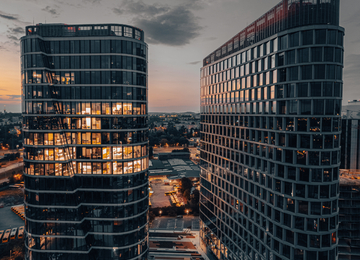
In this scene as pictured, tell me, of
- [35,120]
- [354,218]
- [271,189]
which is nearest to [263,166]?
[271,189]

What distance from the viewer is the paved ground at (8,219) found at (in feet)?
256

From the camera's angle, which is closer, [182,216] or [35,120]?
[35,120]

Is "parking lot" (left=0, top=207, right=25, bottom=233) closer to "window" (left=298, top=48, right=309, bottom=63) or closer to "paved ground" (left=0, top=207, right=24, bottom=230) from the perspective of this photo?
"paved ground" (left=0, top=207, right=24, bottom=230)

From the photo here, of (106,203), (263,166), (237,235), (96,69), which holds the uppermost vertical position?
(96,69)

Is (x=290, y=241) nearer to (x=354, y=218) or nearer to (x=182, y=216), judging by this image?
(x=354, y=218)

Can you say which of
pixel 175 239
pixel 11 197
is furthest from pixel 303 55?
pixel 11 197

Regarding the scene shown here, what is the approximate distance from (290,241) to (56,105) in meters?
53.4

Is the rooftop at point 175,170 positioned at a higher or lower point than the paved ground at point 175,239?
higher

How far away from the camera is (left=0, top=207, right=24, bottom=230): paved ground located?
7800 centimetres

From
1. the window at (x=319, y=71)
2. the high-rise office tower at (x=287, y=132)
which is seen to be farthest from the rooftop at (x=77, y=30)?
the window at (x=319, y=71)

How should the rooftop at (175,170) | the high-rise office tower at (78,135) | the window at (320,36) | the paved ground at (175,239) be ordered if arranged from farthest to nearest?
1. the rooftop at (175,170)
2. the paved ground at (175,239)
3. the high-rise office tower at (78,135)
4. the window at (320,36)

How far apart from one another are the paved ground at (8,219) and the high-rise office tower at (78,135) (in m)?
44.6

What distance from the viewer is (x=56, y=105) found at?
43969mm

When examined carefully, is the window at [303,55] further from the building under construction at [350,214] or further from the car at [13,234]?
the car at [13,234]
